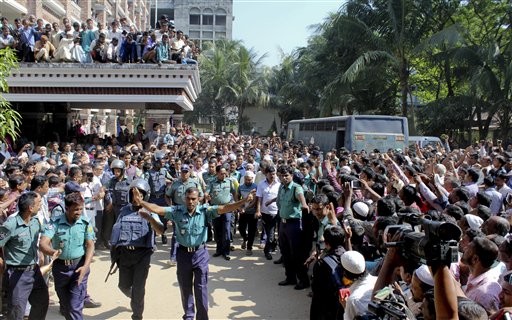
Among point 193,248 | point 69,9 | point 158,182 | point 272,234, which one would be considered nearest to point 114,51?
point 158,182

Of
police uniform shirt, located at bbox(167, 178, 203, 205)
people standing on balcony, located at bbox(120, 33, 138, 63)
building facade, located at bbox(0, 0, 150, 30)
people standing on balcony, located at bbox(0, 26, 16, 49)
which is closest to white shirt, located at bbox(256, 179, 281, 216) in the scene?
police uniform shirt, located at bbox(167, 178, 203, 205)

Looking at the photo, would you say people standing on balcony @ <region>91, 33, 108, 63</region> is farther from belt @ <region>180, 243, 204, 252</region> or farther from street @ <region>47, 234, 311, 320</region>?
belt @ <region>180, 243, 204, 252</region>

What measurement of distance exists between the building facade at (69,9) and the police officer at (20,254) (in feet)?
44.4

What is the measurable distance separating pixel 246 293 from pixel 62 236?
278cm

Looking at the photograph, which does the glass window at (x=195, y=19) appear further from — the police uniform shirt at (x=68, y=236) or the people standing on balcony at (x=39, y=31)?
the police uniform shirt at (x=68, y=236)

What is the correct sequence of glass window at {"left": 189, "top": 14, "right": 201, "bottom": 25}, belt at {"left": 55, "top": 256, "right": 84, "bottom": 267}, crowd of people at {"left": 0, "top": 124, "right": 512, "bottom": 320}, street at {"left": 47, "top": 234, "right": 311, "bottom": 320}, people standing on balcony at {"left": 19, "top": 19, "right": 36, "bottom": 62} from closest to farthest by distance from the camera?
crowd of people at {"left": 0, "top": 124, "right": 512, "bottom": 320}, belt at {"left": 55, "top": 256, "right": 84, "bottom": 267}, street at {"left": 47, "top": 234, "right": 311, "bottom": 320}, people standing on balcony at {"left": 19, "top": 19, "right": 36, "bottom": 62}, glass window at {"left": 189, "top": 14, "right": 201, "bottom": 25}

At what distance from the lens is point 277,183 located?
7863 millimetres

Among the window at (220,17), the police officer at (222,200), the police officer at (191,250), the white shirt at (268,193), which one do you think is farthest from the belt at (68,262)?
the window at (220,17)

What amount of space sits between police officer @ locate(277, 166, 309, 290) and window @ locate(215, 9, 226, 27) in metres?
65.7

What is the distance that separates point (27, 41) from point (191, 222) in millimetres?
12082

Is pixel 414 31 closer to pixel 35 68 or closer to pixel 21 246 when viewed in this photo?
pixel 35 68

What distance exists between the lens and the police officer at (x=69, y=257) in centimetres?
451

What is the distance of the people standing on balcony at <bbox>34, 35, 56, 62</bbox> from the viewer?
47.7 ft

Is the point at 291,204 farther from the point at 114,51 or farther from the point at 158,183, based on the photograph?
the point at 114,51
